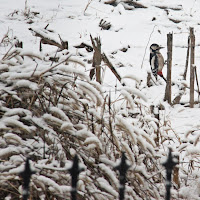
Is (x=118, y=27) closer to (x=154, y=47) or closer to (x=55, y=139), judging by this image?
(x=154, y=47)

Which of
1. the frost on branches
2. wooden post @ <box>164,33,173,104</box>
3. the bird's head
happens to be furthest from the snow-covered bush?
the bird's head

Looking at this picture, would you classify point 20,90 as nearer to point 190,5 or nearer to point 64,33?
point 64,33

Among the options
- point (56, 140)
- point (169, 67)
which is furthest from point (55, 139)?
point (169, 67)

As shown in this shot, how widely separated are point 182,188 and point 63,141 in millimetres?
910

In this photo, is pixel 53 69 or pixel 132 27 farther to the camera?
Result: pixel 132 27

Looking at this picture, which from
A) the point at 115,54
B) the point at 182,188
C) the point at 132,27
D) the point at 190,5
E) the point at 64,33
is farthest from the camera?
the point at 190,5

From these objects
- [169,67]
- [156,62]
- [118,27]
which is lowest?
[169,67]

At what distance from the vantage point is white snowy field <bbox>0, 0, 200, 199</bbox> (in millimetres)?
6656

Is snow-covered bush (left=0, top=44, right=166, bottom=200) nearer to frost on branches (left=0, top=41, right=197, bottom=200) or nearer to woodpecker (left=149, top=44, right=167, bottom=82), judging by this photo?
frost on branches (left=0, top=41, right=197, bottom=200)

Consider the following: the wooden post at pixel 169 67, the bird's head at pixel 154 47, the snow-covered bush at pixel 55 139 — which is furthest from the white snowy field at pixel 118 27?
the snow-covered bush at pixel 55 139

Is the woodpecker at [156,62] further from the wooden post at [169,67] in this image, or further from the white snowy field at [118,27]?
the wooden post at [169,67]

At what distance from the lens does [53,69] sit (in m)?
2.36

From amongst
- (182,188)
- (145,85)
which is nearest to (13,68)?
(182,188)

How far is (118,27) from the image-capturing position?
8234 millimetres
